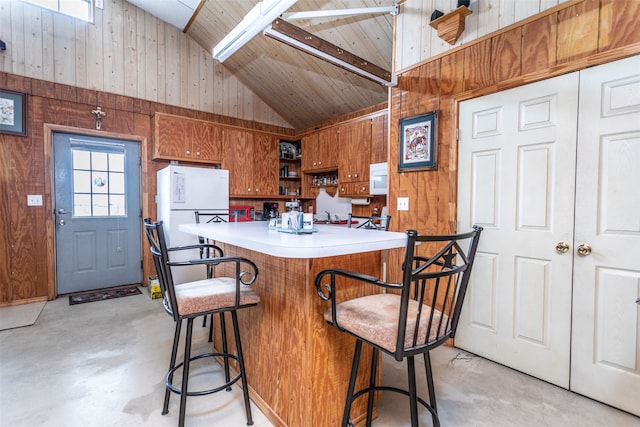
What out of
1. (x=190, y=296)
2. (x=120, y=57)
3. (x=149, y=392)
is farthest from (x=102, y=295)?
(x=190, y=296)

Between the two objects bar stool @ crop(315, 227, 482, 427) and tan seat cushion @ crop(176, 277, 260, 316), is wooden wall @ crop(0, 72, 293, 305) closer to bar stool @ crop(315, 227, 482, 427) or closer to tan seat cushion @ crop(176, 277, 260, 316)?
tan seat cushion @ crop(176, 277, 260, 316)

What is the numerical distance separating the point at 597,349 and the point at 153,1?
572cm

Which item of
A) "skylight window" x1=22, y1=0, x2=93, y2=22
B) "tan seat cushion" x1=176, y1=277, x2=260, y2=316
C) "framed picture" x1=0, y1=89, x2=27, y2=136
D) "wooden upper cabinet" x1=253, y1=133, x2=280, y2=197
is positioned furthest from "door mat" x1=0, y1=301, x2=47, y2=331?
"skylight window" x1=22, y1=0, x2=93, y2=22

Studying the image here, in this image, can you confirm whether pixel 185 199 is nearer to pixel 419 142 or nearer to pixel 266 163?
pixel 266 163

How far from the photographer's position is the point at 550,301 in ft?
6.58

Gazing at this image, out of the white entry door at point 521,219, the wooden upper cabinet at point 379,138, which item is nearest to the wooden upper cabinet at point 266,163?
the wooden upper cabinet at point 379,138

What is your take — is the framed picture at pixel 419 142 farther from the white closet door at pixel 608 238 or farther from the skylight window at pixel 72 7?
the skylight window at pixel 72 7

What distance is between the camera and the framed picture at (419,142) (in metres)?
2.60

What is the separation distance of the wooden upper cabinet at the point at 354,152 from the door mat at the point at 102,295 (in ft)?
10.7

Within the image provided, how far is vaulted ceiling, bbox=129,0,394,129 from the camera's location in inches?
128

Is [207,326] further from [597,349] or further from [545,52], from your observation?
[545,52]

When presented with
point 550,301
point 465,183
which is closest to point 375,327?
A: point 550,301

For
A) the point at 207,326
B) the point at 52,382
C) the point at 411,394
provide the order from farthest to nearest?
the point at 207,326, the point at 52,382, the point at 411,394

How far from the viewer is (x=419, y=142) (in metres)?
2.69
